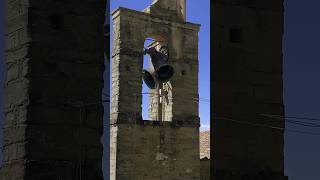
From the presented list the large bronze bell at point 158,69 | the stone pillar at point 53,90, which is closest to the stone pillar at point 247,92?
the stone pillar at point 53,90

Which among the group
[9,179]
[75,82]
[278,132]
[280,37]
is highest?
[280,37]

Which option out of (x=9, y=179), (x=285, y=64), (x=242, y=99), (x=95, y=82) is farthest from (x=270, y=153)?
(x=9, y=179)

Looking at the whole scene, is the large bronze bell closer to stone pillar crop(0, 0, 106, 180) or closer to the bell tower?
the bell tower

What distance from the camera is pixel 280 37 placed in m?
4.10

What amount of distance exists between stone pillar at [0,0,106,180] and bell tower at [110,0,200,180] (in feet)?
36.8

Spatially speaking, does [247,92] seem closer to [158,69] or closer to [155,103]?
[158,69]

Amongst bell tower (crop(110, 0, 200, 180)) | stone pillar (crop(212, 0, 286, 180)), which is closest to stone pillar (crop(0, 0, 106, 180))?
stone pillar (crop(212, 0, 286, 180))

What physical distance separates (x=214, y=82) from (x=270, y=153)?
55 centimetres

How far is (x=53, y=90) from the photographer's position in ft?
11.4

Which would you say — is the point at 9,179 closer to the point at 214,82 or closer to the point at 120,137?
the point at 214,82

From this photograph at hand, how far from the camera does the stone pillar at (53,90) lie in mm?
3379

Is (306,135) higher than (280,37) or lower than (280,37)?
lower

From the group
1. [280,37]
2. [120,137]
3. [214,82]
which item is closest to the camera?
[214,82]

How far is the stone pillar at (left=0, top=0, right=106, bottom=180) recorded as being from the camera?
3379 mm
